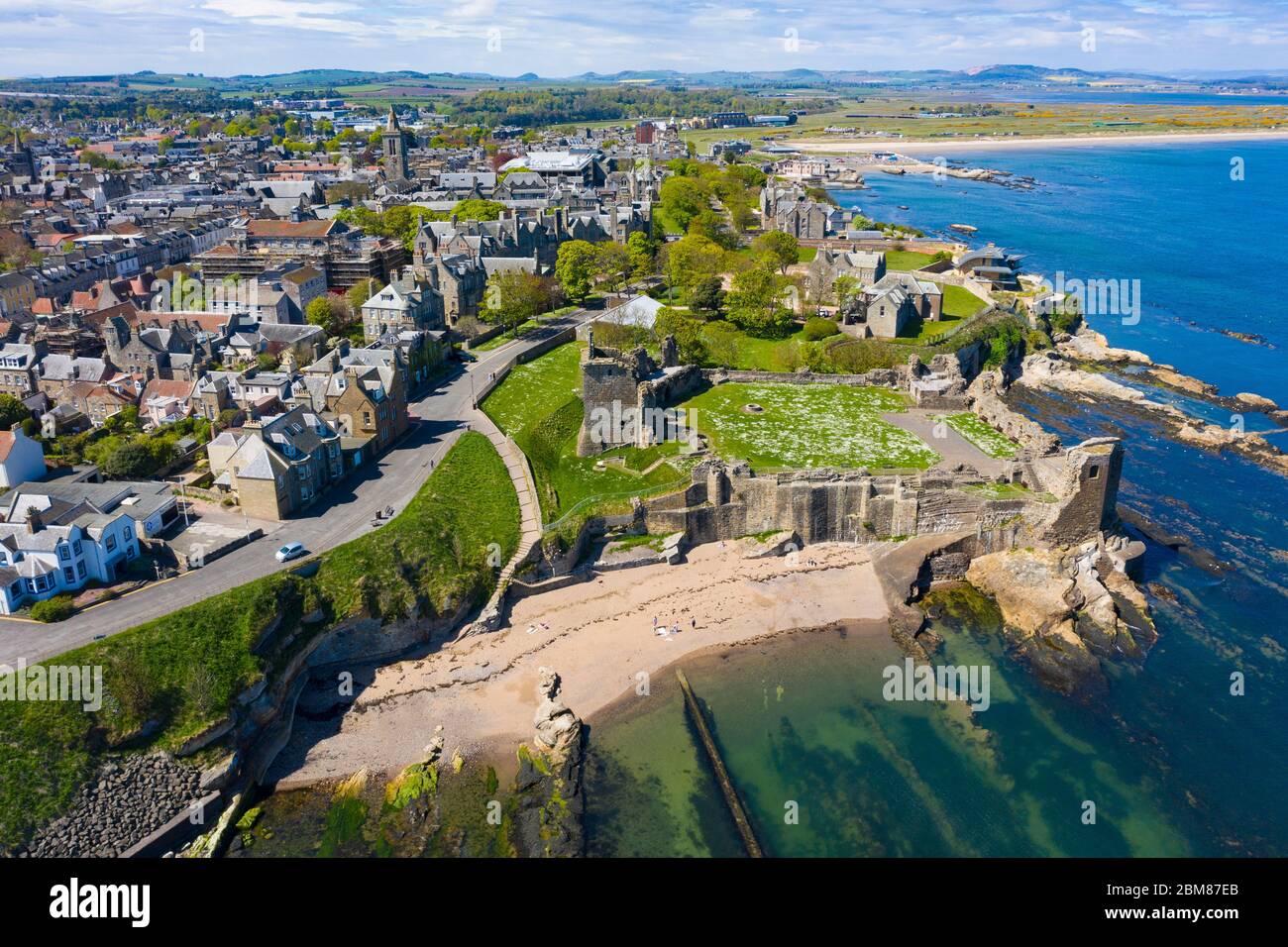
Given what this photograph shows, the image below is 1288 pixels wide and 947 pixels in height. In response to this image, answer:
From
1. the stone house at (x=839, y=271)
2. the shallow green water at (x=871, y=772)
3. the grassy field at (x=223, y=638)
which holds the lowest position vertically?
the shallow green water at (x=871, y=772)

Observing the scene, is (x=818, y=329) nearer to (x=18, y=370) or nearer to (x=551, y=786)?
(x=551, y=786)

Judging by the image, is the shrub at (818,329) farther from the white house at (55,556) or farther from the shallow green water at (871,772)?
the white house at (55,556)

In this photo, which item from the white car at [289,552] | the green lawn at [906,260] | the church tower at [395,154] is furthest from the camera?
the church tower at [395,154]

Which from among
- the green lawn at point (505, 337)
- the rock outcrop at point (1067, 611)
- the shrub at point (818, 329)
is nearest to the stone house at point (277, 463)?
the green lawn at point (505, 337)

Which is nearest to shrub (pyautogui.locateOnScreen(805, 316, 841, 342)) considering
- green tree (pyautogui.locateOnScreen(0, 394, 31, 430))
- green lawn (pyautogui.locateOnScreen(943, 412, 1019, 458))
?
green lawn (pyautogui.locateOnScreen(943, 412, 1019, 458))

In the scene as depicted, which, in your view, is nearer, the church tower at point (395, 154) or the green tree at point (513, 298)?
the green tree at point (513, 298)

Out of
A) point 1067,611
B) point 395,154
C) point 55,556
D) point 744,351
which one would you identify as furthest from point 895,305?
point 395,154

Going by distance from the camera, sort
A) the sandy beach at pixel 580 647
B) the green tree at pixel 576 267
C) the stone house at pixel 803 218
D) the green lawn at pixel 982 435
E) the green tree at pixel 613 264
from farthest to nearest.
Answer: the stone house at pixel 803 218
the green tree at pixel 613 264
the green tree at pixel 576 267
the green lawn at pixel 982 435
the sandy beach at pixel 580 647

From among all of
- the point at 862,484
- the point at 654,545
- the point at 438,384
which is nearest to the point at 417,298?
the point at 438,384
